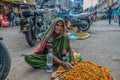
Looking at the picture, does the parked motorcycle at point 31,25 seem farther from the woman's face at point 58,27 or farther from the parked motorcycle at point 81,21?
the parked motorcycle at point 81,21

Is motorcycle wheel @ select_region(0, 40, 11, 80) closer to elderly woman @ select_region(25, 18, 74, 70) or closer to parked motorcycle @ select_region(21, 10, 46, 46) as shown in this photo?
elderly woman @ select_region(25, 18, 74, 70)

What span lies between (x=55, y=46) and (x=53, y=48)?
5 cm

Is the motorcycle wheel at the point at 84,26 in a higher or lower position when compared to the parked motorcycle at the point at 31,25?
lower

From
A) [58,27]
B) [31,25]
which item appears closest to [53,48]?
[58,27]

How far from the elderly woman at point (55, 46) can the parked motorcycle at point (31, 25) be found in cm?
290

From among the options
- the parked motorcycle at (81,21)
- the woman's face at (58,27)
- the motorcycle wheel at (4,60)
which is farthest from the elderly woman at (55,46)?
the parked motorcycle at (81,21)

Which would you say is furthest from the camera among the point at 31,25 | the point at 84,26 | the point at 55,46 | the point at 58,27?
the point at 84,26

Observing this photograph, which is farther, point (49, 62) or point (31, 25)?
point (31, 25)

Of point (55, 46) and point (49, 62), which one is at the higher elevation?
point (55, 46)

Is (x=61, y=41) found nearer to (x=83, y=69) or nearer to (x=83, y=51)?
(x=83, y=69)

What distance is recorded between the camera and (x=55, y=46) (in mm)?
5195

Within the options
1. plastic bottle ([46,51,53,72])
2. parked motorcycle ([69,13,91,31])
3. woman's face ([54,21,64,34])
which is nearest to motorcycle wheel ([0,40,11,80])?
plastic bottle ([46,51,53,72])

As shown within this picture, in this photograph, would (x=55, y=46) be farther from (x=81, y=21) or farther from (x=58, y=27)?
(x=81, y=21)

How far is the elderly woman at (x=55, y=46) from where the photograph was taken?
5.05m
